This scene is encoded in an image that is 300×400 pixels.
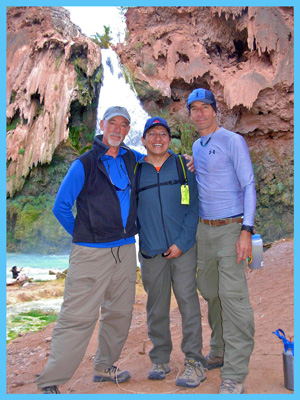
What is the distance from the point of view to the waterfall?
16.5 metres

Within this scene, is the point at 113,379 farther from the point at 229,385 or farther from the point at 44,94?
the point at 44,94

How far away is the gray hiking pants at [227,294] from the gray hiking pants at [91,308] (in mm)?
688

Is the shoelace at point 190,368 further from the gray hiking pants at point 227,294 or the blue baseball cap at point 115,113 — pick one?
the blue baseball cap at point 115,113

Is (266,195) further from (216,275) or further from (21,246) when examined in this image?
(216,275)

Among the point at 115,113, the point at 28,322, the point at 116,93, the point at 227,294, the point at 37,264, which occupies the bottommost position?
the point at 37,264

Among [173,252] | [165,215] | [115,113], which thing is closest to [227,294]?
[173,252]

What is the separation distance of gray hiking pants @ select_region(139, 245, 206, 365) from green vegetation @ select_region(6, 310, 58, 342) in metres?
3.75

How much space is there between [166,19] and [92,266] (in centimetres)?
1878

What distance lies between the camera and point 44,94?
1540cm

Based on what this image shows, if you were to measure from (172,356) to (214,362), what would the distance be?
1.97 ft

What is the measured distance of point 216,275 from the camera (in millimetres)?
3230

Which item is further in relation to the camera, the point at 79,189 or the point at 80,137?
the point at 80,137

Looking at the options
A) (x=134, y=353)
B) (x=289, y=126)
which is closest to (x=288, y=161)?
(x=289, y=126)

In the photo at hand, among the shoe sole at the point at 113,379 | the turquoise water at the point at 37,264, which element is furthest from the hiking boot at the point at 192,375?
the turquoise water at the point at 37,264
